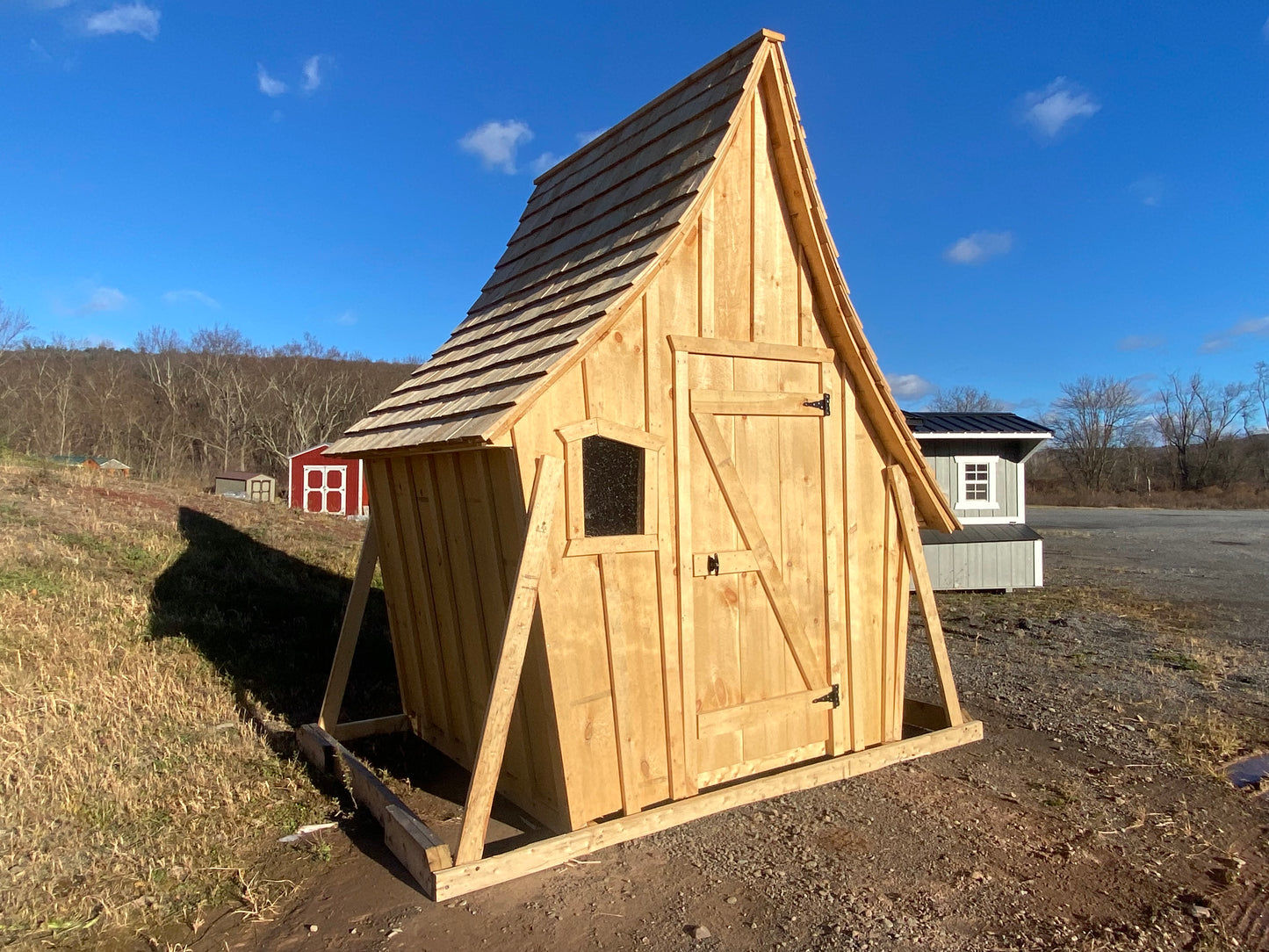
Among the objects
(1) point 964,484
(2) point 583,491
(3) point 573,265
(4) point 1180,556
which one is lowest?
(4) point 1180,556

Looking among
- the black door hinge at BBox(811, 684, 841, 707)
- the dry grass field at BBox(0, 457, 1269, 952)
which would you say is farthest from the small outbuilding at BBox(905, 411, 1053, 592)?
the black door hinge at BBox(811, 684, 841, 707)

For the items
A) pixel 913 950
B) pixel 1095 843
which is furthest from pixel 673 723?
pixel 1095 843

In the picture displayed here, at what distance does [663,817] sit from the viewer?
15.2 ft

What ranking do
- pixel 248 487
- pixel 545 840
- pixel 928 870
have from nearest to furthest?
pixel 545 840 < pixel 928 870 < pixel 248 487

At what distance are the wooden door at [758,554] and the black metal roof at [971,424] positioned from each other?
1057cm

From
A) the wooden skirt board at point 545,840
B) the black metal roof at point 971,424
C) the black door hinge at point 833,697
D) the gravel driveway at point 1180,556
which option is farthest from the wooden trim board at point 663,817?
the black metal roof at point 971,424

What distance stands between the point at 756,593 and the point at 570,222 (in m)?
3.29

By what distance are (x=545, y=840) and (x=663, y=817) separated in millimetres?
685

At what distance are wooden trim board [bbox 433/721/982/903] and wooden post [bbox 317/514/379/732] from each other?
8.41ft

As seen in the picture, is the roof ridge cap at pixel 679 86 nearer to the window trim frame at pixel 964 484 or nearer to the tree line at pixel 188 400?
the window trim frame at pixel 964 484

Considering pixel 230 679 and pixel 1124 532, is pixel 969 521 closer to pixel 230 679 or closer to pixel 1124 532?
pixel 230 679

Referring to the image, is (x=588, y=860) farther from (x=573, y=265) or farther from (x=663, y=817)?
(x=573, y=265)

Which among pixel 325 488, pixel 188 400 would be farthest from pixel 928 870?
→ pixel 188 400

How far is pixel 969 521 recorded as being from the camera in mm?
16609
